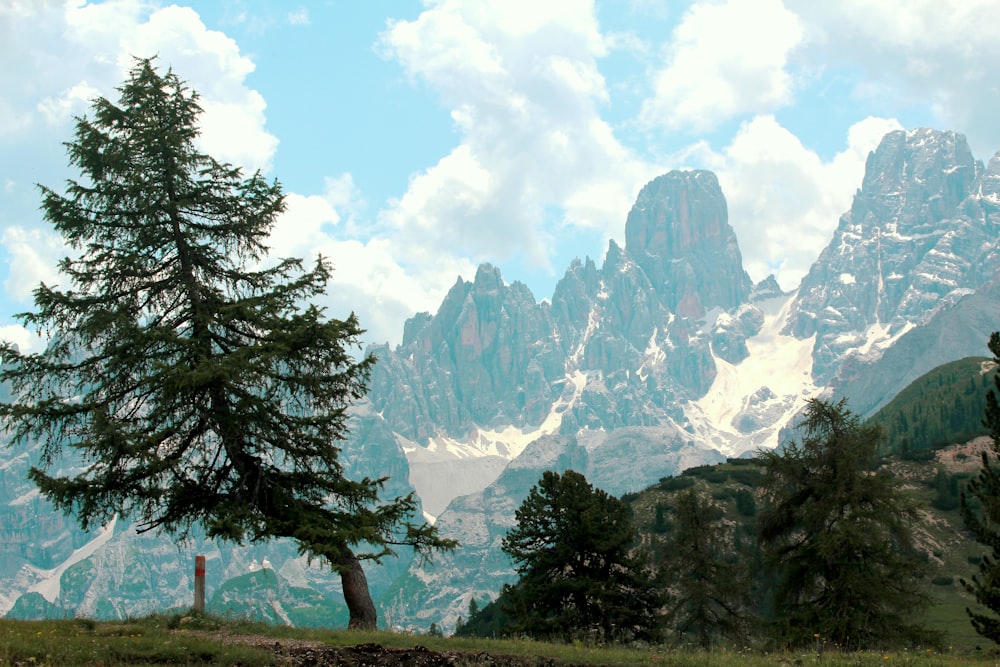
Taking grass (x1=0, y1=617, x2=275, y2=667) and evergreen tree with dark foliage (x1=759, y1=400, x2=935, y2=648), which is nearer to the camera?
grass (x1=0, y1=617, x2=275, y2=667)

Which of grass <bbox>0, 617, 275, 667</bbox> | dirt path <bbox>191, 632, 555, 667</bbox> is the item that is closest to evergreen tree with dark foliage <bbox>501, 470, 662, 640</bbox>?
dirt path <bbox>191, 632, 555, 667</bbox>

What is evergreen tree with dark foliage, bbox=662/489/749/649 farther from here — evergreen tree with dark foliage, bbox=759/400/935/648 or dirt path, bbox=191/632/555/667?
dirt path, bbox=191/632/555/667

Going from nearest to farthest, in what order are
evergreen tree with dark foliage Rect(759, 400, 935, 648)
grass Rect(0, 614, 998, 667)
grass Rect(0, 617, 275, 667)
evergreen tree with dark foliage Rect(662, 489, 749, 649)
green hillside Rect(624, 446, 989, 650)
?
grass Rect(0, 617, 275, 667), grass Rect(0, 614, 998, 667), evergreen tree with dark foliage Rect(759, 400, 935, 648), evergreen tree with dark foliage Rect(662, 489, 749, 649), green hillside Rect(624, 446, 989, 650)

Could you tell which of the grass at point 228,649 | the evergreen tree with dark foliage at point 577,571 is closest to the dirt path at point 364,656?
the grass at point 228,649

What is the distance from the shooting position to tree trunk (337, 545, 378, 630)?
21938mm

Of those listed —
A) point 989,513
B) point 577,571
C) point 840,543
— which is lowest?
point 577,571

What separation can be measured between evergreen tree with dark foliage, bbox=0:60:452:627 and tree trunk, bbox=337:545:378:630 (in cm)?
6

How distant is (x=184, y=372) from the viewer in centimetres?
2053

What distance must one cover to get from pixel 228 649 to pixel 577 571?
118 feet

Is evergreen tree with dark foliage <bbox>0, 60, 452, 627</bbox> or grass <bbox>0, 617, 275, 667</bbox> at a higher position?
evergreen tree with dark foliage <bbox>0, 60, 452, 627</bbox>

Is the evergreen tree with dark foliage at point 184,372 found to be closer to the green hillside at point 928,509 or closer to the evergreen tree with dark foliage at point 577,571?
the evergreen tree with dark foliage at point 577,571

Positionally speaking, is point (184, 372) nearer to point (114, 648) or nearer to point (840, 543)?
point (114, 648)

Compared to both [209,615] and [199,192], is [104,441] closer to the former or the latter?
[209,615]

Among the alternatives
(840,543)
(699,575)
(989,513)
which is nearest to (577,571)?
(699,575)
